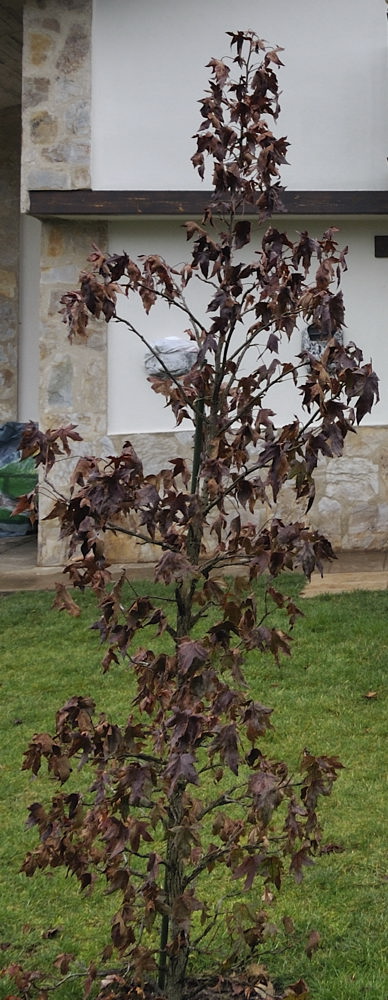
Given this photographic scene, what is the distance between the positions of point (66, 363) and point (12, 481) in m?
2.48

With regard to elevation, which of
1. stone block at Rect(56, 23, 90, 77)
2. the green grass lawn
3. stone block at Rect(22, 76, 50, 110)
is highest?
stone block at Rect(56, 23, 90, 77)

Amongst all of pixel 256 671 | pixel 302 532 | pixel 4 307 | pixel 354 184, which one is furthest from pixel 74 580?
pixel 4 307

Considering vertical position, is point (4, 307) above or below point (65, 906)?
above

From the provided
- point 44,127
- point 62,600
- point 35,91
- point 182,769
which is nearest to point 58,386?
point 44,127

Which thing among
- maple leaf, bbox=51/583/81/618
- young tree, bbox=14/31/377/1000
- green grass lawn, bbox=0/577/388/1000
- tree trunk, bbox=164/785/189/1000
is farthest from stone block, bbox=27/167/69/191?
tree trunk, bbox=164/785/189/1000

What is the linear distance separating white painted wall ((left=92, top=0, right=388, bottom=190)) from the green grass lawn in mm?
3404

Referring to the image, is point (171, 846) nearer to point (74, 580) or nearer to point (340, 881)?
point (74, 580)

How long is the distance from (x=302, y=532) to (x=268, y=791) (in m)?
0.56

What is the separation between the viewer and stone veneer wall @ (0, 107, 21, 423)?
11805mm

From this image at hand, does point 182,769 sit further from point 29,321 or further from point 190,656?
point 29,321

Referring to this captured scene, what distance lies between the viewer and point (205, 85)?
330 inches

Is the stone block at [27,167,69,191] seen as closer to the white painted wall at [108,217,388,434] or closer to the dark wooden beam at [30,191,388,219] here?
the dark wooden beam at [30,191,388,219]

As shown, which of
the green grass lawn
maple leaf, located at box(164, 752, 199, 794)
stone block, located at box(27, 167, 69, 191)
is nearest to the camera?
maple leaf, located at box(164, 752, 199, 794)

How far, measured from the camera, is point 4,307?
38.8 feet
